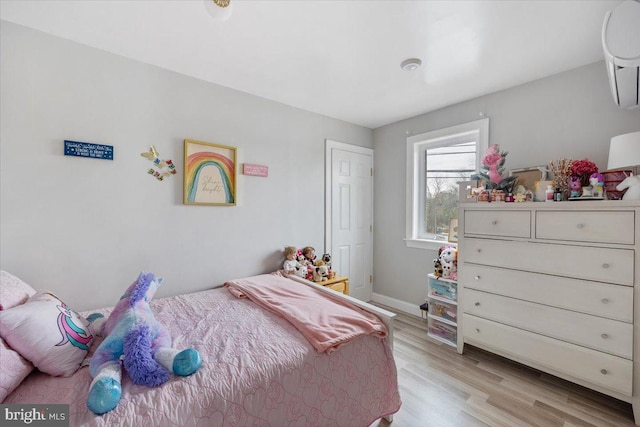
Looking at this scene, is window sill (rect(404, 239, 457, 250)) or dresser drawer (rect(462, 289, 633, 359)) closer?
dresser drawer (rect(462, 289, 633, 359))

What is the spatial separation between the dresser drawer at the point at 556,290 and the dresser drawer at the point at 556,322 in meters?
0.04

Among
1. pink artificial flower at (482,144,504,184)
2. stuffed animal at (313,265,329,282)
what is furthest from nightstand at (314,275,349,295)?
pink artificial flower at (482,144,504,184)

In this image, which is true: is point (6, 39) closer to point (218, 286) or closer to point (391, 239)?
point (218, 286)

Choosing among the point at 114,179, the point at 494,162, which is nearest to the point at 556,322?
the point at 494,162

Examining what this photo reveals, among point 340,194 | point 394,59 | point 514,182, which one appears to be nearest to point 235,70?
point 394,59

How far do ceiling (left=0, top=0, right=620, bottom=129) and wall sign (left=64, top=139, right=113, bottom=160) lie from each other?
0.71 meters

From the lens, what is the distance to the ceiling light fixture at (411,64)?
79.9 inches

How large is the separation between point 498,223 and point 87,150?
3.13 m

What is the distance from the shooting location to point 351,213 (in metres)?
3.52

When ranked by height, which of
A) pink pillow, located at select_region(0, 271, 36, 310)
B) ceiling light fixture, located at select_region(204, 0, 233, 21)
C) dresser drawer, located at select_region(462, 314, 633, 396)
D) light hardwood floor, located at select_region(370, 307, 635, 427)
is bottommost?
light hardwood floor, located at select_region(370, 307, 635, 427)

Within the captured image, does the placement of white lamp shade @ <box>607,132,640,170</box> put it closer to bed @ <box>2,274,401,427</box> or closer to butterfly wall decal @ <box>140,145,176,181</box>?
bed @ <box>2,274,401,427</box>

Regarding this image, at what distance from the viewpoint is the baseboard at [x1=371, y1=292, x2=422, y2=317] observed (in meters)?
3.25

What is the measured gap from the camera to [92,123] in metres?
1.89

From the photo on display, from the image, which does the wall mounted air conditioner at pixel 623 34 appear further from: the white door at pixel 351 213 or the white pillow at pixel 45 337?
the white pillow at pixel 45 337
